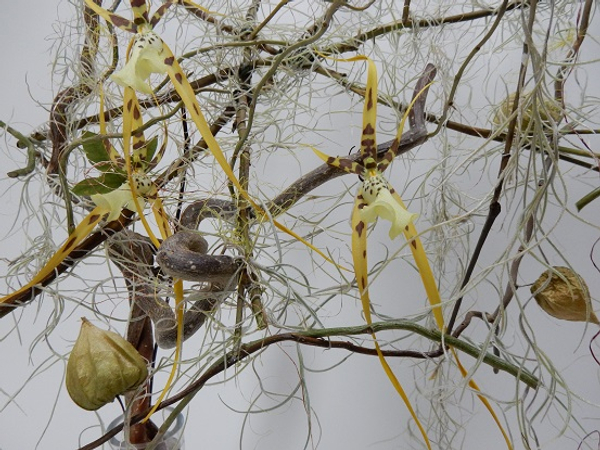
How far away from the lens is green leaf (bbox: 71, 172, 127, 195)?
397 mm

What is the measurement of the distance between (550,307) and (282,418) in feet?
1.01

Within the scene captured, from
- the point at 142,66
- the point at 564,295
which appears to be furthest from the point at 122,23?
the point at 564,295

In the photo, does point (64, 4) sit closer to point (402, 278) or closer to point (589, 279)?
point (402, 278)

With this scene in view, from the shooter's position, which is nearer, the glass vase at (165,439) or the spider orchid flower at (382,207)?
the spider orchid flower at (382,207)

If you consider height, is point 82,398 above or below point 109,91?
below

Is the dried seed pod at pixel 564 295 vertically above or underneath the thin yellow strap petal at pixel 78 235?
above

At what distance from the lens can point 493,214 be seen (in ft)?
1.13

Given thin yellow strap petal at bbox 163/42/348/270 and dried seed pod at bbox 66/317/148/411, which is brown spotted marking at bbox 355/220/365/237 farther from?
dried seed pod at bbox 66/317/148/411

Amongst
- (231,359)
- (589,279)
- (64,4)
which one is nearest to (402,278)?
(589,279)

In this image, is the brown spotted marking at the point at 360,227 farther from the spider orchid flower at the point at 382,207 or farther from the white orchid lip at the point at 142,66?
the white orchid lip at the point at 142,66

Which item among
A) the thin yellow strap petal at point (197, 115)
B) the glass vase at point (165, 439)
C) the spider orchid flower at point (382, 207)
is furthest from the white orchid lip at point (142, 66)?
the glass vase at point (165, 439)

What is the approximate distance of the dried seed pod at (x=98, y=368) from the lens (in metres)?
0.35

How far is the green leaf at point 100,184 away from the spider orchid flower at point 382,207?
0.47 ft

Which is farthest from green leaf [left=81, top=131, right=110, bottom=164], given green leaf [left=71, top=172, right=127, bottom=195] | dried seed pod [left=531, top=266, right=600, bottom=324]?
dried seed pod [left=531, top=266, right=600, bottom=324]
